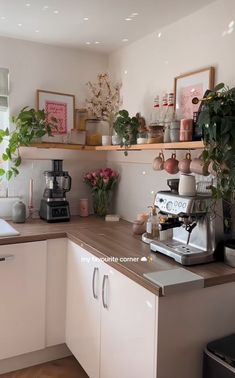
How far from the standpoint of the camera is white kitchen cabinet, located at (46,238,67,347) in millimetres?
2152

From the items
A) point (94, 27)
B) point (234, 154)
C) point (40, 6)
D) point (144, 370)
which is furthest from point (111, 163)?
point (144, 370)

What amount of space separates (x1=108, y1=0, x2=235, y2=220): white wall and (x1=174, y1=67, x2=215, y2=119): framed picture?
0.13 feet

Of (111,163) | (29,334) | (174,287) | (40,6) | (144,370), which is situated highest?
(40,6)

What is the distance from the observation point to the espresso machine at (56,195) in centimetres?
251

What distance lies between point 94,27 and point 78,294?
1693 millimetres

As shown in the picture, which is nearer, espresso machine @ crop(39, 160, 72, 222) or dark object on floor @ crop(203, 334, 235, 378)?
dark object on floor @ crop(203, 334, 235, 378)

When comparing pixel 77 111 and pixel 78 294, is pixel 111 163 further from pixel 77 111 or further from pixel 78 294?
pixel 78 294

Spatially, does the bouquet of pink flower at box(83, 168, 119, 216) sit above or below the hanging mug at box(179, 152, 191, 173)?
below

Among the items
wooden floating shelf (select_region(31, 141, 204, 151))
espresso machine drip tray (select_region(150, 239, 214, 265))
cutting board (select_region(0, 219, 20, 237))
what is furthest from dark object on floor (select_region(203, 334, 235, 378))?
cutting board (select_region(0, 219, 20, 237))

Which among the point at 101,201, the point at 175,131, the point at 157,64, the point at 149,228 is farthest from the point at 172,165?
the point at 101,201

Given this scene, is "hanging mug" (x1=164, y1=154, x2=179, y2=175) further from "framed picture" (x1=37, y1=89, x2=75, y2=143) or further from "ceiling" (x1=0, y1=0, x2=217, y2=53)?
"framed picture" (x1=37, y1=89, x2=75, y2=143)

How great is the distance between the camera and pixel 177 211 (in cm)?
161

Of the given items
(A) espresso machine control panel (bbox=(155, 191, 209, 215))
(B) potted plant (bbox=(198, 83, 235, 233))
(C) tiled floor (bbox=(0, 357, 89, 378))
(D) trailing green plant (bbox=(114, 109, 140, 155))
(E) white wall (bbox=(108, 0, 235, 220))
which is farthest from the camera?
(D) trailing green plant (bbox=(114, 109, 140, 155))

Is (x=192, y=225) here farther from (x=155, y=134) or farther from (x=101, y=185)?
(x=101, y=185)
